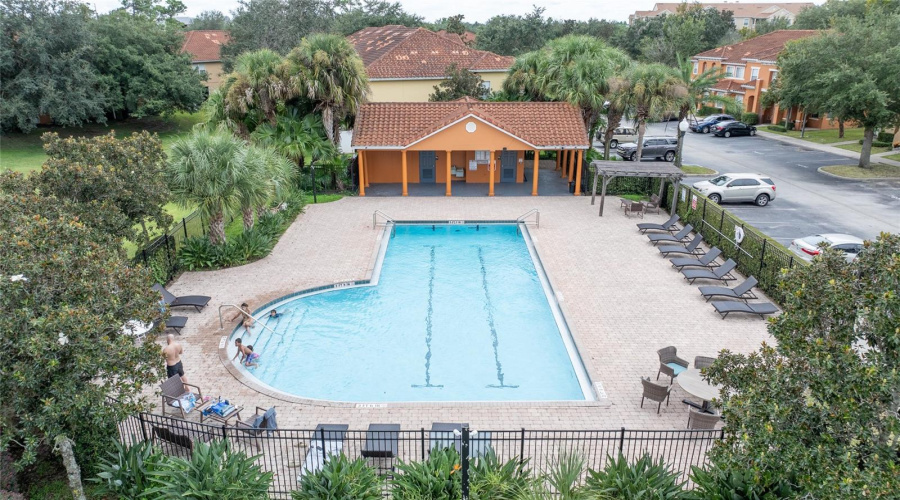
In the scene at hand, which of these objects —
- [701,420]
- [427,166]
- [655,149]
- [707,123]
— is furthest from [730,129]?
Answer: [701,420]

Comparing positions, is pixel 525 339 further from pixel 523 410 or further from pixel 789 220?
pixel 789 220

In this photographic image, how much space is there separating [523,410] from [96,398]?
7.84m

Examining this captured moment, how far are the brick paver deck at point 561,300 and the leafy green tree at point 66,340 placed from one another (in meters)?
3.71

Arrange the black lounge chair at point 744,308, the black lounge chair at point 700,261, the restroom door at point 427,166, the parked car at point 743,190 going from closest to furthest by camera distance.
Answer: the black lounge chair at point 744,308 → the black lounge chair at point 700,261 → the parked car at point 743,190 → the restroom door at point 427,166

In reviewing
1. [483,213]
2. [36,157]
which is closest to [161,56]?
[36,157]

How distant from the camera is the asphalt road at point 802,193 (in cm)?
2553

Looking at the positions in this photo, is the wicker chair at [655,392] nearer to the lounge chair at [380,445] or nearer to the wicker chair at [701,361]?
the wicker chair at [701,361]

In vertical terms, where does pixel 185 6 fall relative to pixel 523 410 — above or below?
above

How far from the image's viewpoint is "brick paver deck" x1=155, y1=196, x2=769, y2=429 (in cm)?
1270

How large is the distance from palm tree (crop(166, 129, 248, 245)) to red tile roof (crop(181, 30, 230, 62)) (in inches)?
1877

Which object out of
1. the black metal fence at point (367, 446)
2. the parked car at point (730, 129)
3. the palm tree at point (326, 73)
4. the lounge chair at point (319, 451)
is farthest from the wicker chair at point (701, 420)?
the parked car at point (730, 129)

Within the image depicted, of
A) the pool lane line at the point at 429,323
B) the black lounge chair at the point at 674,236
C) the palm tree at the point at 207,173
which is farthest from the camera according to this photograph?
the black lounge chair at the point at 674,236

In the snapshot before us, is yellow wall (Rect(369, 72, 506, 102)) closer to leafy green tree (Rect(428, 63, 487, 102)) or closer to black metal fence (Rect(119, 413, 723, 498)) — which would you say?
leafy green tree (Rect(428, 63, 487, 102))

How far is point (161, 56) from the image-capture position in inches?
1823
